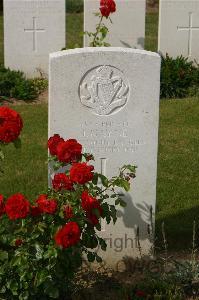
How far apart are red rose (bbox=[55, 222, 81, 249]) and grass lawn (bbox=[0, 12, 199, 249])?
6.30 feet

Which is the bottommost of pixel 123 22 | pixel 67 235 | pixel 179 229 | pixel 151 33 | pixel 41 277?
pixel 179 229

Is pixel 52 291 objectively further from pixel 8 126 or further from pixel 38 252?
pixel 8 126

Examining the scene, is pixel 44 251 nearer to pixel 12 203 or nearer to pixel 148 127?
pixel 12 203

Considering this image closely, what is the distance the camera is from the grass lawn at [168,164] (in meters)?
6.41

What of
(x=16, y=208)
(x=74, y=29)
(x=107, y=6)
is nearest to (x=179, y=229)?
(x=16, y=208)

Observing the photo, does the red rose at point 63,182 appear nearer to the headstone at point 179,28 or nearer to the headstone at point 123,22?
the headstone at point 123,22

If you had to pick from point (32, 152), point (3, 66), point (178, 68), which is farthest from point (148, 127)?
point (3, 66)

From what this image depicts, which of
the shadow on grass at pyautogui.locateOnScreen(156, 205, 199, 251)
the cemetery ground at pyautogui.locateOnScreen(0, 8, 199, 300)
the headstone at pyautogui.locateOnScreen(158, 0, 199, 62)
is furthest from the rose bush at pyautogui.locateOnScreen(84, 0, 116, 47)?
the shadow on grass at pyautogui.locateOnScreen(156, 205, 199, 251)

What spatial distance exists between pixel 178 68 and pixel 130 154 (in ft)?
18.1

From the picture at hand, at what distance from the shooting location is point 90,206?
4.33 m

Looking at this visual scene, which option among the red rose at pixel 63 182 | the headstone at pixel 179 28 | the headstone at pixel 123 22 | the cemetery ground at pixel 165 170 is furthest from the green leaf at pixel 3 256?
the headstone at pixel 179 28

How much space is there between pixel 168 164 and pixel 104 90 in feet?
8.96

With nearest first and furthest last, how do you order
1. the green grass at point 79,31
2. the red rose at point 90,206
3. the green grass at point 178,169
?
the red rose at point 90,206 < the green grass at point 178,169 < the green grass at point 79,31

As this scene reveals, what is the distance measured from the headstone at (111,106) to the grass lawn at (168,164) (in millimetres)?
954
